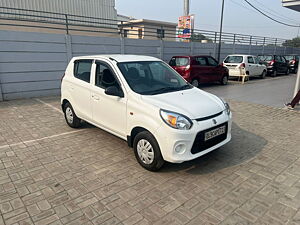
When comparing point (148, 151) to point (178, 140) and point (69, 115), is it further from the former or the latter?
point (69, 115)

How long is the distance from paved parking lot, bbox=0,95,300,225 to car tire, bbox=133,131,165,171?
5.6 inches

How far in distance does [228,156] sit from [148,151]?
1.60m

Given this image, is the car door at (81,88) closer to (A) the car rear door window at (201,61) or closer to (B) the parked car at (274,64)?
(A) the car rear door window at (201,61)

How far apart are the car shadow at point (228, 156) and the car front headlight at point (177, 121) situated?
2.78ft

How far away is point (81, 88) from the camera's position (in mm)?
4648

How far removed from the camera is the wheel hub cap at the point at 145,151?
11.0ft

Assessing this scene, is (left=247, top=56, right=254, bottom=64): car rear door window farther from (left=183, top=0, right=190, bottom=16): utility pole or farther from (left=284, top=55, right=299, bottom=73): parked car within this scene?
(left=183, top=0, right=190, bottom=16): utility pole

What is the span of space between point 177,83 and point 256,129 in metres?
2.54

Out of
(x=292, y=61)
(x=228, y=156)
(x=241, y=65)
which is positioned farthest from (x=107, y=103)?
(x=292, y=61)

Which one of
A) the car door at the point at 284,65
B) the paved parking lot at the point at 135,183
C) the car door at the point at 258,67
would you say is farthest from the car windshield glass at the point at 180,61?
the car door at the point at 284,65

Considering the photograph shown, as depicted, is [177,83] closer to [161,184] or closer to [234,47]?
[161,184]

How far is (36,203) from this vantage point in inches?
108

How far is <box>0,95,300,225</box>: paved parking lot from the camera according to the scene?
258 centimetres

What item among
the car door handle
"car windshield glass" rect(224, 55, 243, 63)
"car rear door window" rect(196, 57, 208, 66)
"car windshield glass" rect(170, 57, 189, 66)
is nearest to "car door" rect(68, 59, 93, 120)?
the car door handle
